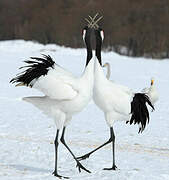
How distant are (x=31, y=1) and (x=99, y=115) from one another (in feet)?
99.5

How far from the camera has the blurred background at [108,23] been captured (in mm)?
36062

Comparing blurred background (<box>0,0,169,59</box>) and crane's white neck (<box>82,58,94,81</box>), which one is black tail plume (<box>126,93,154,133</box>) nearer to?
crane's white neck (<box>82,58,94,81</box>)

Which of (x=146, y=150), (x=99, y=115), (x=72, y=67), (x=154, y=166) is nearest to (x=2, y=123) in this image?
(x=99, y=115)

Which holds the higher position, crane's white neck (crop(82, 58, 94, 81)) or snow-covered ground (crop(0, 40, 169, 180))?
crane's white neck (crop(82, 58, 94, 81))

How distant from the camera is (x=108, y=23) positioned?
35938 millimetres

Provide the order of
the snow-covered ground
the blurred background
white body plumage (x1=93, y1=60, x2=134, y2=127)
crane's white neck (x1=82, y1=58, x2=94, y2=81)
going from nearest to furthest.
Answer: crane's white neck (x1=82, y1=58, x2=94, y2=81) → white body plumage (x1=93, y1=60, x2=134, y2=127) → the snow-covered ground → the blurred background

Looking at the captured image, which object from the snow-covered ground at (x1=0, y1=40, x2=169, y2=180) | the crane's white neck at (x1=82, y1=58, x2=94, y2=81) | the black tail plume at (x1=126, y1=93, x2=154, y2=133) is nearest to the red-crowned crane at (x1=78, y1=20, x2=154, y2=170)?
the black tail plume at (x1=126, y1=93, x2=154, y2=133)

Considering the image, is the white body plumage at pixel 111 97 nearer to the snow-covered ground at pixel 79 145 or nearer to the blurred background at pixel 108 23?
the snow-covered ground at pixel 79 145

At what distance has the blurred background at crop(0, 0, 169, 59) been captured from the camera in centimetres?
3606

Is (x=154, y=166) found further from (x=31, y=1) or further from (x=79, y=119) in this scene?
(x=31, y=1)

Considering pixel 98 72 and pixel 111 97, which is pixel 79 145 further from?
pixel 98 72

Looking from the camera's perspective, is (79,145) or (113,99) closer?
(113,99)

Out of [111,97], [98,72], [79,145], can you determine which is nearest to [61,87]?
[98,72]

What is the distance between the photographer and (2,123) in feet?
31.1
